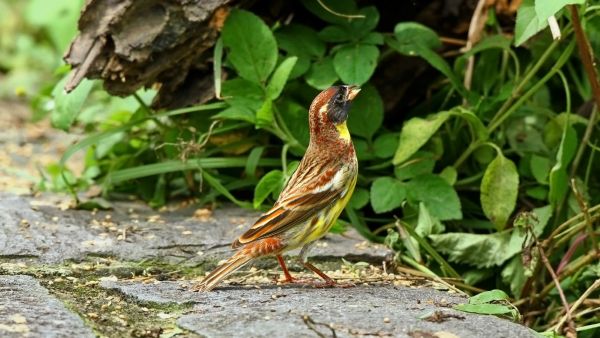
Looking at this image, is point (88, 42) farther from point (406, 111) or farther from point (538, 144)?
point (538, 144)

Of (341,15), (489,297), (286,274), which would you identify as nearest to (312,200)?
(286,274)

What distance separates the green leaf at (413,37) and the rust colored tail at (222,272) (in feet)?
5.45

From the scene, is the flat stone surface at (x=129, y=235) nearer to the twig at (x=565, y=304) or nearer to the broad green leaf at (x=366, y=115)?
the broad green leaf at (x=366, y=115)

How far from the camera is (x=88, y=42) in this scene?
4.84m

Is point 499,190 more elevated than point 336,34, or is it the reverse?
point 336,34

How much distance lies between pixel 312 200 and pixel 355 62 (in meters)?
1.11

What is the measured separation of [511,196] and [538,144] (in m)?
0.67

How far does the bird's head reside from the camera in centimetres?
430

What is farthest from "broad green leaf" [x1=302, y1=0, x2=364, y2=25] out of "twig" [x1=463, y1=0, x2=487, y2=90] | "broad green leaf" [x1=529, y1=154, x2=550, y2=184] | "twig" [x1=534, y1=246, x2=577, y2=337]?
"twig" [x1=534, y1=246, x2=577, y2=337]

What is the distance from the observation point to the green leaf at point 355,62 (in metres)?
→ 4.86

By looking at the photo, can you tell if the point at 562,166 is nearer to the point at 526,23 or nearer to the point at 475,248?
the point at 475,248

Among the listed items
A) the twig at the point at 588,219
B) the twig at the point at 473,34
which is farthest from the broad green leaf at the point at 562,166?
the twig at the point at 473,34

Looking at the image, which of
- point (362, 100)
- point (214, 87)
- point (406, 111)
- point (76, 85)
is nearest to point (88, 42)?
point (76, 85)

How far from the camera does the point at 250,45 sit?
492 centimetres
